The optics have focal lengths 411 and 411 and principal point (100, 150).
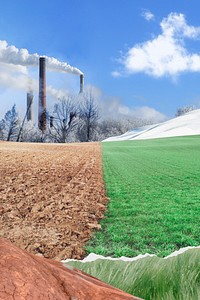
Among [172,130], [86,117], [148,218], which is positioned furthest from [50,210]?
[172,130]

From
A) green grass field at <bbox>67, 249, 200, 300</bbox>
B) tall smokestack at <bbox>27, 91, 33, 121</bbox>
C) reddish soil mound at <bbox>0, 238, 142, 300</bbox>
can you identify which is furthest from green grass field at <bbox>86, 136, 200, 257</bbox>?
tall smokestack at <bbox>27, 91, 33, 121</bbox>

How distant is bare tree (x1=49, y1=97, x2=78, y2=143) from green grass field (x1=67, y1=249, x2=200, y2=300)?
54.5ft

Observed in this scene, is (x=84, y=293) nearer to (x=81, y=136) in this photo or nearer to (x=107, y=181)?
(x=107, y=181)

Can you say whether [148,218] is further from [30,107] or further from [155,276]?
[30,107]

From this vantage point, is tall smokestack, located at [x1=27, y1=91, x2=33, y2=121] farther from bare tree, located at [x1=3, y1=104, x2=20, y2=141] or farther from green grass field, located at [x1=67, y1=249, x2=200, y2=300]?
green grass field, located at [x1=67, y1=249, x2=200, y2=300]

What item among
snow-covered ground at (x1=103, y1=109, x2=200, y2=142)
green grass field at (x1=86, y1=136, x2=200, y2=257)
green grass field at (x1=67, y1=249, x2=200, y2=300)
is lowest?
green grass field at (x1=86, y1=136, x2=200, y2=257)

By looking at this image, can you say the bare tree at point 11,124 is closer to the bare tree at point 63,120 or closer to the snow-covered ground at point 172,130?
the bare tree at point 63,120

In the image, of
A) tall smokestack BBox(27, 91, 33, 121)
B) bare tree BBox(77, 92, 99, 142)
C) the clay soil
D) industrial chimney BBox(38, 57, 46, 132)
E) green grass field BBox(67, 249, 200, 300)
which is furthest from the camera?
bare tree BBox(77, 92, 99, 142)

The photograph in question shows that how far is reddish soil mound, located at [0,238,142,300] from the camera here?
0.74m

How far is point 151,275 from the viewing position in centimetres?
163

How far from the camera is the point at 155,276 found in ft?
5.34

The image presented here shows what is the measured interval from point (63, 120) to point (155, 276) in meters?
18.3

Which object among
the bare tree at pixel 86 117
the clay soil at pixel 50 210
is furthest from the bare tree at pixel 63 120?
the clay soil at pixel 50 210

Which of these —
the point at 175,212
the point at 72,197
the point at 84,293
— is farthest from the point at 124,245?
the point at 84,293
